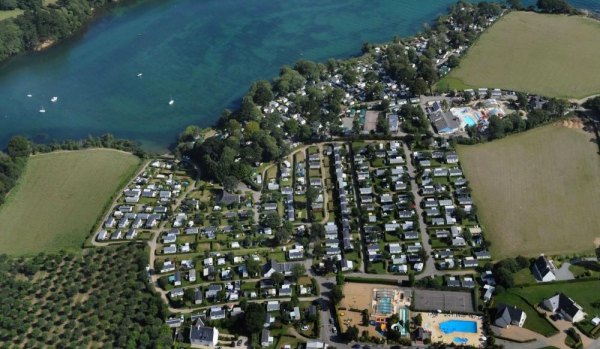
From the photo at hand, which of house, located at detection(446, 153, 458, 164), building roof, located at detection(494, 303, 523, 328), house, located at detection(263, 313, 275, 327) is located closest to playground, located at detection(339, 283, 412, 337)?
house, located at detection(263, 313, 275, 327)

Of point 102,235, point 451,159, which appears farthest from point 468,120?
point 102,235

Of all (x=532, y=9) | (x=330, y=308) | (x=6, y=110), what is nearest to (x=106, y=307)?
(x=330, y=308)

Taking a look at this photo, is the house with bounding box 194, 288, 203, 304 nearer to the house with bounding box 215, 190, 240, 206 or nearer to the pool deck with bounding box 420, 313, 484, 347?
the house with bounding box 215, 190, 240, 206

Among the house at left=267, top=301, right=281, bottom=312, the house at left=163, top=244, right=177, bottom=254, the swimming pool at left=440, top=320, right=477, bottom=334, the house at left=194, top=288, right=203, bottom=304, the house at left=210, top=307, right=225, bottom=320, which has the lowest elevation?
the swimming pool at left=440, top=320, right=477, bottom=334

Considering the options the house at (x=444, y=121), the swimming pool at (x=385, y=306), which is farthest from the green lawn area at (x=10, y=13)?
the swimming pool at (x=385, y=306)

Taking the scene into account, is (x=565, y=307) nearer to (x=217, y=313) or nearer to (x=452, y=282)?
(x=452, y=282)

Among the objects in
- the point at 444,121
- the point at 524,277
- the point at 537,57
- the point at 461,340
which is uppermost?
the point at 537,57
